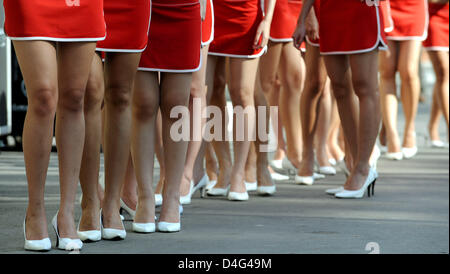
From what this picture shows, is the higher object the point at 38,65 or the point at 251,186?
the point at 38,65

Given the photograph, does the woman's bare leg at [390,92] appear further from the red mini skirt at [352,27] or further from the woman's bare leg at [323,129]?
the red mini skirt at [352,27]

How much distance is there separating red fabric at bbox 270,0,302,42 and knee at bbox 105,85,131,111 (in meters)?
2.59

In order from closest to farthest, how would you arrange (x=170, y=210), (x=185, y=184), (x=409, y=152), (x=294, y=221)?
(x=170, y=210), (x=294, y=221), (x=185, y=184), (x=409, y=152)

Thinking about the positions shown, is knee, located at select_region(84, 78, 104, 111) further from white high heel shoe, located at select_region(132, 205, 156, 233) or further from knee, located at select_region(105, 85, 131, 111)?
white high heel shoe, located at select_region(132, 205, 156, 233)

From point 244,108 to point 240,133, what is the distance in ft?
0.56

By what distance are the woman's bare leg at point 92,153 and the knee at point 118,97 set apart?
95 mm

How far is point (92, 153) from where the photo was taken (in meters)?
4.76

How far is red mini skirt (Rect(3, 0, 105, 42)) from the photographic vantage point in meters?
4.23

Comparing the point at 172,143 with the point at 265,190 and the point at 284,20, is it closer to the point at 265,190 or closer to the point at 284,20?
the point at 265,190

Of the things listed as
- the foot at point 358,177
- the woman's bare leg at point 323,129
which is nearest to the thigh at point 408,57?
the woman's bare leg at point 323,129

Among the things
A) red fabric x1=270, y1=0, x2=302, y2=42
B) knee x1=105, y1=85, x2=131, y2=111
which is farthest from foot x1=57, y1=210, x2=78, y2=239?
red fabric x1=270, y1=0, x2=302, y2=42

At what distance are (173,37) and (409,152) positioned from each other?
5197 mm

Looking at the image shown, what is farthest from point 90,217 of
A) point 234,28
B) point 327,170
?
point 327,170
